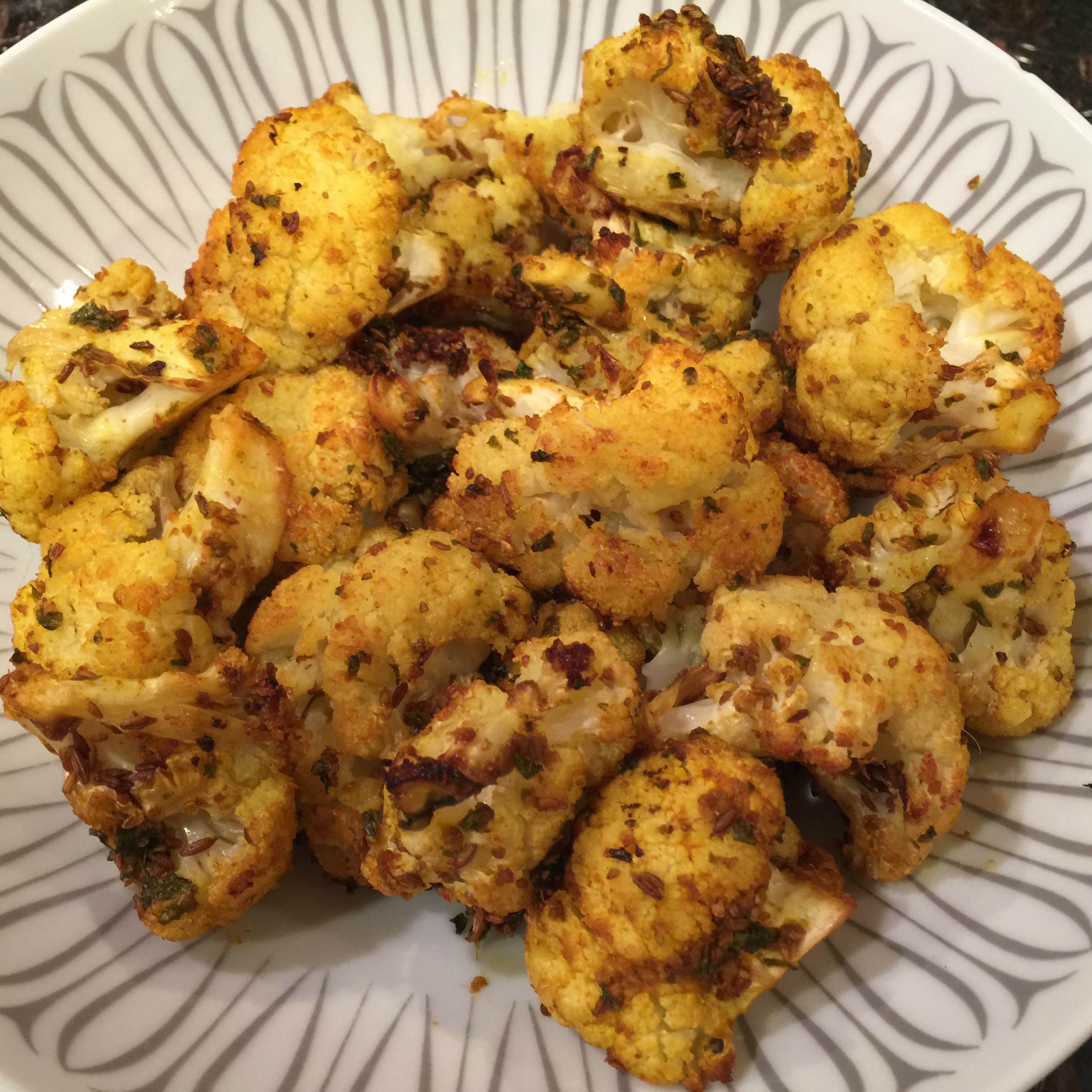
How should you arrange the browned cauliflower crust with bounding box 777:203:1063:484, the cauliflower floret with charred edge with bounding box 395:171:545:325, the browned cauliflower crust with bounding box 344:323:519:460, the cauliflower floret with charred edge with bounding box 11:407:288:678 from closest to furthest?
the cauliflower floret with charred edge with bounding box 11:407:288:678 < the browned cauliflower crust with bounding box 777:203:1063:484 < the browned cauliflower crust with bounding box 344:323:519:460 < the cauliflower floret with charred edge with bounding box 395:171:545:325

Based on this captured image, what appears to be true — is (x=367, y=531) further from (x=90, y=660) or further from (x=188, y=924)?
(x=188, y=924)

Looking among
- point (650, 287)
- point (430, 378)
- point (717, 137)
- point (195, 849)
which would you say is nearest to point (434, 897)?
point (195, 849)

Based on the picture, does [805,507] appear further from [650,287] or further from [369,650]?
[369,650]

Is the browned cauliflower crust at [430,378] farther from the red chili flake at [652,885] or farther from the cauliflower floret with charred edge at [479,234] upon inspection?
the red chili flake at [652,885]

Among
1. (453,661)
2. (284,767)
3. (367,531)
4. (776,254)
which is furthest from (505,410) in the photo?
(284,767)

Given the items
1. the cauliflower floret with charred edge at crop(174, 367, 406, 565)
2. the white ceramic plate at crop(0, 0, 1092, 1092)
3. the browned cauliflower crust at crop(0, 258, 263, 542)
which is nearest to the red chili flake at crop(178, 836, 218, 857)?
the white ceramic plate at crop(0, 0, 1092, 1092)

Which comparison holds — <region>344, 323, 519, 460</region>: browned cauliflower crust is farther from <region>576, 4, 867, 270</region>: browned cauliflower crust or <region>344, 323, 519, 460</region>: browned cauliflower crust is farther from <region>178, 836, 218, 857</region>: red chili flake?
<region>178, 836, 218, 857</region>: red chili flake
